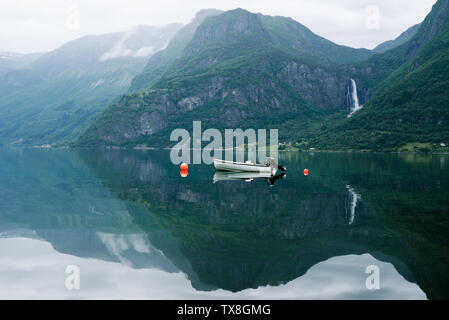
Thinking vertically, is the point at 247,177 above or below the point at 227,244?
above

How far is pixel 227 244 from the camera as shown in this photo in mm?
28594

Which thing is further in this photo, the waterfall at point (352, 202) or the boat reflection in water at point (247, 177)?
the boat reflection in water at point (247, 177)

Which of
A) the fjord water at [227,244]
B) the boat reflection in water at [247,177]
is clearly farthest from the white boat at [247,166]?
the fjord water at [227,244]

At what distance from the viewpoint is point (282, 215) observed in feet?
125

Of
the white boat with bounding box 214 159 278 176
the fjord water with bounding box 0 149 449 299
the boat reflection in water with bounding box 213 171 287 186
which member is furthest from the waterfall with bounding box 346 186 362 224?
the white boat with bounding box 214 159 278 176

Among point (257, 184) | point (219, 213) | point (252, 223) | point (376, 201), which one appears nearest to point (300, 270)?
point (252, 223)

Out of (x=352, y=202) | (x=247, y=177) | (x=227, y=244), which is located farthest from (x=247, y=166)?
(x=227, y=244)

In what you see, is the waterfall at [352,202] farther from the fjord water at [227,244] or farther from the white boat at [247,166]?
the white boat at [247,166]

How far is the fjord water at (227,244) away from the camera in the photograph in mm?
21016

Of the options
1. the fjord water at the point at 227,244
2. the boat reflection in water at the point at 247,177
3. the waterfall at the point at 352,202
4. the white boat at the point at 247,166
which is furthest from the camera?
the white boat at the point at 247,166

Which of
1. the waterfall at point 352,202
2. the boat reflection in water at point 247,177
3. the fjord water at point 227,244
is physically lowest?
the fjord water at point 227,244

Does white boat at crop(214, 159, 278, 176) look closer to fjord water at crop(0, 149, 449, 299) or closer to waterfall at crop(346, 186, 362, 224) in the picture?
fjord water at crop(0, 149, 449, 299)

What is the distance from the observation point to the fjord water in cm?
2102

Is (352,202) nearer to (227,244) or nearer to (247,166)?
(227,244)
